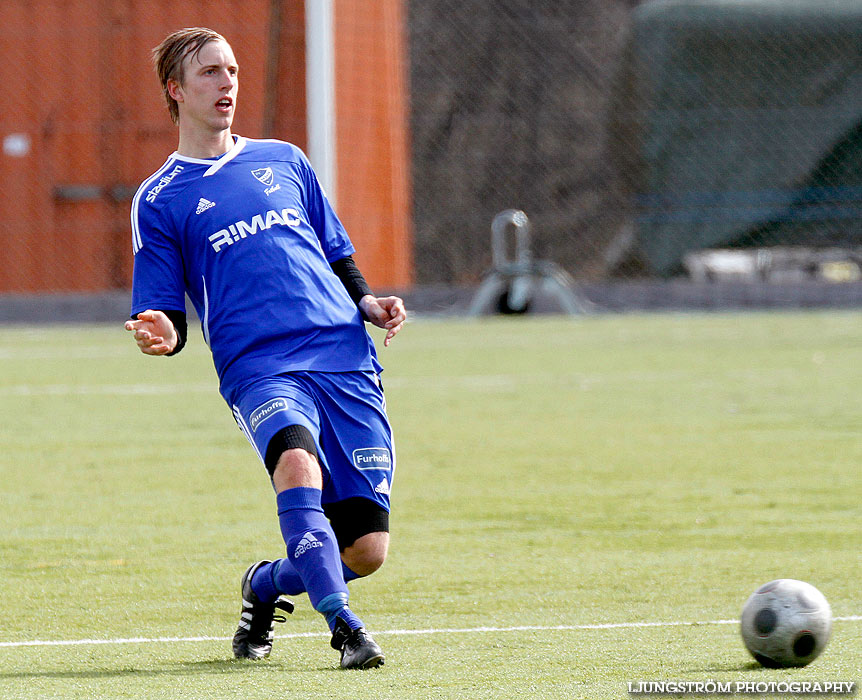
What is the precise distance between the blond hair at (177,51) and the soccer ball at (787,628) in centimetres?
206

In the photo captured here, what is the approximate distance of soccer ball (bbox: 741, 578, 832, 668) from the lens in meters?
4.18

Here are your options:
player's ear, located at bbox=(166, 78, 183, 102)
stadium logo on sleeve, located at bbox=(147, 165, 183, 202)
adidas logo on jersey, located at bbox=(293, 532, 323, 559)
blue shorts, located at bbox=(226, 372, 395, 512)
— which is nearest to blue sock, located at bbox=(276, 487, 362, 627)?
adidas logo on jersey, located at bbox=(293, 532, 323, 559)

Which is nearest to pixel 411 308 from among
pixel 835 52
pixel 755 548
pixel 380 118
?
pixel 380 118

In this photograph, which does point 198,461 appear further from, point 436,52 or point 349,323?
point 436,52

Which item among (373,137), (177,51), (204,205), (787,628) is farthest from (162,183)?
(373,137)

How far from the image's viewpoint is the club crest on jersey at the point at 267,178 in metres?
4.66

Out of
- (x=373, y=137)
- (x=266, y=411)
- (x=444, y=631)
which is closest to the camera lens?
(x=266, y=411)

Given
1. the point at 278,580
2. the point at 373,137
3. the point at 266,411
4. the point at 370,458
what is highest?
the point at 266,411

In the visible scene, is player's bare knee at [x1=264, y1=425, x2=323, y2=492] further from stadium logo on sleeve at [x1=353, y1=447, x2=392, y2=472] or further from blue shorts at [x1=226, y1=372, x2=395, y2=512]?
stadium logo on sleeve at [x1=353, y1=447, x2=392, y2=472]

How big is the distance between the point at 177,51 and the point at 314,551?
1.43 m

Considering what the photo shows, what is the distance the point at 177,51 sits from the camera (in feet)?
15.2

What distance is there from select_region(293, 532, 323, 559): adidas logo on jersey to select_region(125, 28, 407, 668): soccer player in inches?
4.5

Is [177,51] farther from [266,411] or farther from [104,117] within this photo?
[104,117]

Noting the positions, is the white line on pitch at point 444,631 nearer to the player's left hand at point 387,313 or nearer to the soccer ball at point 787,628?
the soccer ball at point 787,628
